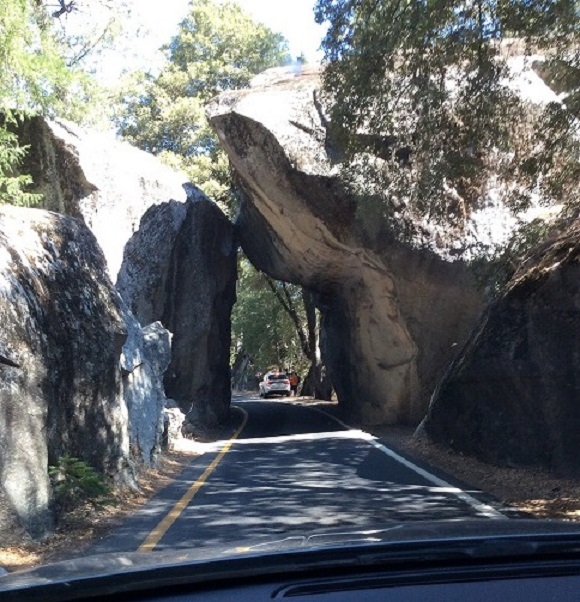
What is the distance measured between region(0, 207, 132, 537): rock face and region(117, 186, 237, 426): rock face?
13.0 metres

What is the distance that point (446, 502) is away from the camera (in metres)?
10.4

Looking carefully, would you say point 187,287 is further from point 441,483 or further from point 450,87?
point 441,483

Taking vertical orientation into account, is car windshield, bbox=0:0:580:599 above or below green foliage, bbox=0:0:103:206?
below

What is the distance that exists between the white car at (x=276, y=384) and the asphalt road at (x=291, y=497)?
35173 millimetres

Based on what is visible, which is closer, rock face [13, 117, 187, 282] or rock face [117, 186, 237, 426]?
rock face [13, 117, 187, 282]

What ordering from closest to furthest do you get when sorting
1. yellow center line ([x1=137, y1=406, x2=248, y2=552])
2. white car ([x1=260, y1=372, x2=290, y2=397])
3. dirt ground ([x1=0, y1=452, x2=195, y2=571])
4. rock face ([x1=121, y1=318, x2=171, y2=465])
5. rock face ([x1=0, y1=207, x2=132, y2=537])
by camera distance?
dirt ground ([x1=0, y1=452, x2=195, y2=571])
yellow center line ([x1=137, y1=406, x2=248, y2=552])
rock face ([x1=0, y1=207, x2=132, y2=537])
rock face ([x1=121, y1=318, x2=171, y2=465])
white car ([x1=260, y1=372, x2=290, y2=397])

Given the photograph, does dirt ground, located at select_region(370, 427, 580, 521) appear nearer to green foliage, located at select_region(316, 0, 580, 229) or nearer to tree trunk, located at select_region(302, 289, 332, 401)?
green foliage, located at select_region(316, 0, 580, 229)

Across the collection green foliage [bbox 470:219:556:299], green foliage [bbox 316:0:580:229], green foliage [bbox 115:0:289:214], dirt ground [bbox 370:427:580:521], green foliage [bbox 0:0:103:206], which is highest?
green foliage [bbox 115:0:289:214]

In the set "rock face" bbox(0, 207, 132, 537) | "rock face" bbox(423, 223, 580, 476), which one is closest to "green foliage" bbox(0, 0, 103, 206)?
"rock face" bbox(0, 207, 132, 537)

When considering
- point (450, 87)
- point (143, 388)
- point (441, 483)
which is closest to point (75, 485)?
point (441, 483)

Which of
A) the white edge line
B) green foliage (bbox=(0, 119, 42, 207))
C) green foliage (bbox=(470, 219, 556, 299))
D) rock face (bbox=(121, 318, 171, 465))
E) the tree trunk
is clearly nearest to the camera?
the white edge line

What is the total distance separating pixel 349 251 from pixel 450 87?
9.68 m

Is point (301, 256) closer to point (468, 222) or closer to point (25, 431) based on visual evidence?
point (468, 222)

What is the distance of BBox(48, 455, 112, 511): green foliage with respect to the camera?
10078mm
